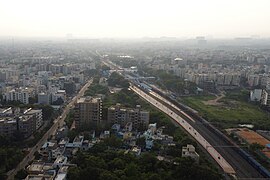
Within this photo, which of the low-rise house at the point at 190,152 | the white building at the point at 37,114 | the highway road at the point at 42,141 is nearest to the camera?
the highway road at the point at 42,141

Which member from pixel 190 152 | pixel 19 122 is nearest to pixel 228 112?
pixel 190 152

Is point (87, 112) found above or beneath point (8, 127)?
above

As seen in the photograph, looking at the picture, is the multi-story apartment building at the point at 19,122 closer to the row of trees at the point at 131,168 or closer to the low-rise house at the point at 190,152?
the row of trees at the point at 131,168

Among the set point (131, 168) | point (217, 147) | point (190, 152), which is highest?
point (131, 168)

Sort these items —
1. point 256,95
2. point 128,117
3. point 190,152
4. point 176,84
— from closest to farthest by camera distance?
point 190,152 < point 128,117 < point 256,95 < point 176,84

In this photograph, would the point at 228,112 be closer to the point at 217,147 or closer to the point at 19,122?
the point at 217,147

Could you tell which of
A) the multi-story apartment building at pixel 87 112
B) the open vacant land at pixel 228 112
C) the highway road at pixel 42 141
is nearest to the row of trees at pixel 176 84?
the open vacant land at pixel 228 112

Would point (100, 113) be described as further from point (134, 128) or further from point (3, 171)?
point (3, 171)
